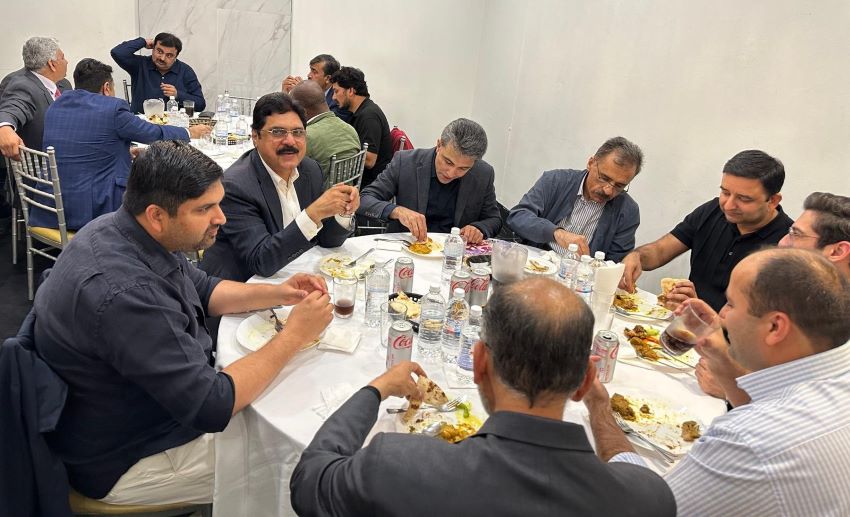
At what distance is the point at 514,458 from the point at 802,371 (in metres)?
0.75

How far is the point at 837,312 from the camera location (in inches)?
51.5

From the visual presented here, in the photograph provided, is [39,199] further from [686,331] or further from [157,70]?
[686,331]

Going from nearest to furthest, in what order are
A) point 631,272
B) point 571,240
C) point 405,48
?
point 631,272 → point 571,240 → point 405,48

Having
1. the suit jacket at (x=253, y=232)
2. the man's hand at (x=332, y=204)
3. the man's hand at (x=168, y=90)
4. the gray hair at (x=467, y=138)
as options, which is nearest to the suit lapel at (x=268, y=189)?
the suit jacket at (x=253, y=232)

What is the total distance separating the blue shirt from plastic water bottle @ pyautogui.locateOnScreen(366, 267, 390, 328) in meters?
0.63

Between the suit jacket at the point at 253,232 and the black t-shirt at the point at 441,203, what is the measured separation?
89 cm

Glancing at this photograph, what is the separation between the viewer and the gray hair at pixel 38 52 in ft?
15.2

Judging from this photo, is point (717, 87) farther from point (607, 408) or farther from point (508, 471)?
point (508, 471)

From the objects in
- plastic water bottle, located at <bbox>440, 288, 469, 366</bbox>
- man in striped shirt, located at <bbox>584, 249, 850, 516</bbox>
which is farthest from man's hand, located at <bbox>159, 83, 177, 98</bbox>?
man in striped shirt, located at <bbox>584, 249, 850, 516</bbox>

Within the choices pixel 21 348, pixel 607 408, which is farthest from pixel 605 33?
pixel 21 348

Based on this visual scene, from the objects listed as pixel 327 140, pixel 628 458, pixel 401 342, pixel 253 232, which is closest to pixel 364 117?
pixel 327 140

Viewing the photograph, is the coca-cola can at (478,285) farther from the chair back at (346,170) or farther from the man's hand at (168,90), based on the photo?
the man's hand at (168,90)

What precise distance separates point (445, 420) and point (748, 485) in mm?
733

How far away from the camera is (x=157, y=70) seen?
20.7ft
